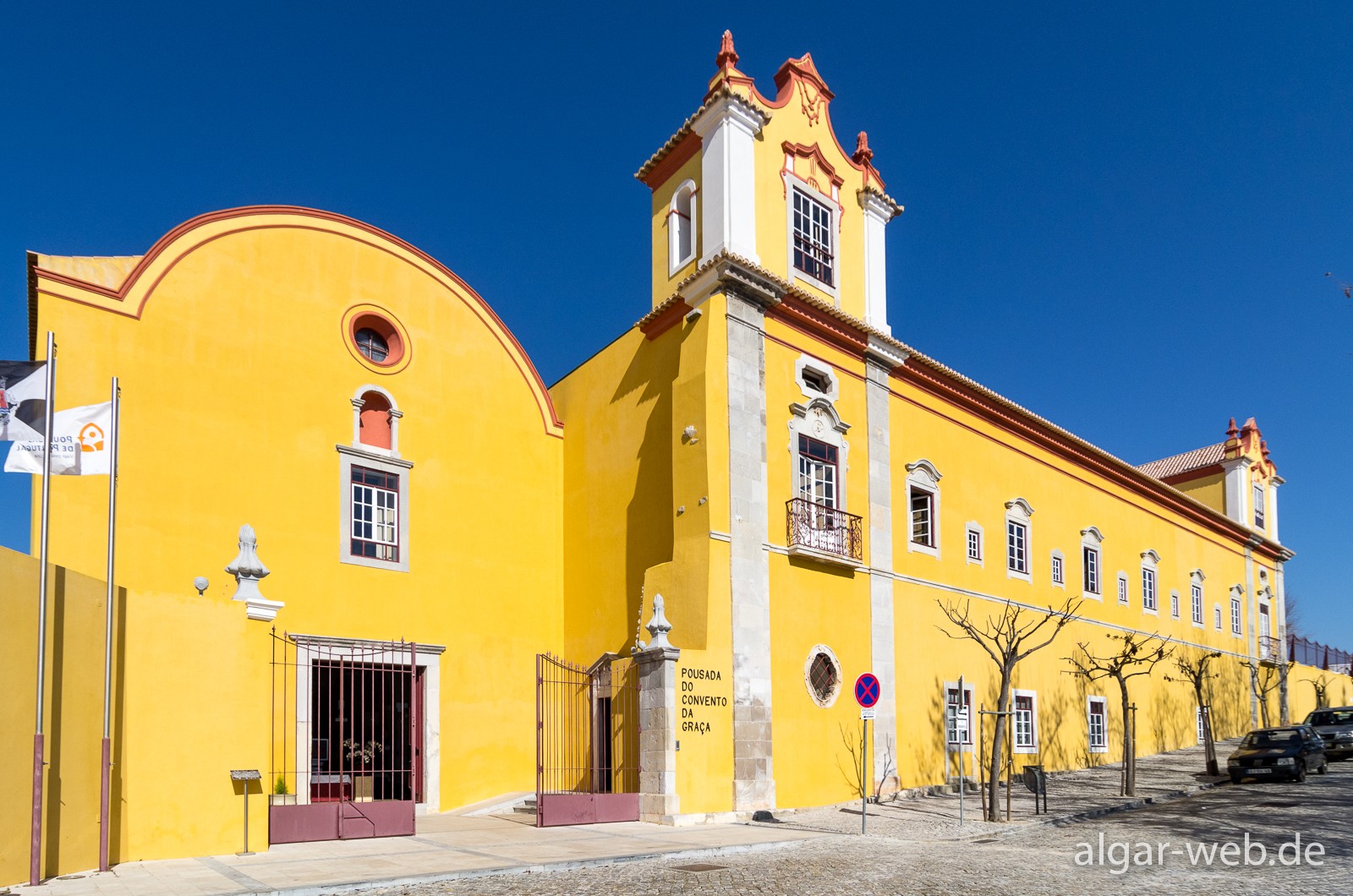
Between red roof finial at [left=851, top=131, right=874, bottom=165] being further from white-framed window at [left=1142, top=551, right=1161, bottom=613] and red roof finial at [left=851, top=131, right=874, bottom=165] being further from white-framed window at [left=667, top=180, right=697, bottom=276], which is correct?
white-framed window at [left=1142, top=551, right=1161, bottom=613]

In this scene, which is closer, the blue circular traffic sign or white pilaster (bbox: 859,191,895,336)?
the blue circular traffic sign

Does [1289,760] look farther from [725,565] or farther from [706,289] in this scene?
[706,289]

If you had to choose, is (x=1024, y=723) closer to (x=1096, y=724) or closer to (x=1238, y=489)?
(x=1096, y=724)

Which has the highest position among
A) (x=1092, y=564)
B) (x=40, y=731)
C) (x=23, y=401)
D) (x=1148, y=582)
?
(x=23, y=401)

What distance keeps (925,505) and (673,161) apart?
8896 millimetres

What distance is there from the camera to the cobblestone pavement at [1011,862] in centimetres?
1059

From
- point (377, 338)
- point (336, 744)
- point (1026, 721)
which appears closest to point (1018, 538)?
point (1026, 721)

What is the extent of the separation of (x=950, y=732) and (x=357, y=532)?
40.7 feet

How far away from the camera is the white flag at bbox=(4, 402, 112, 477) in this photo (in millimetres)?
10531

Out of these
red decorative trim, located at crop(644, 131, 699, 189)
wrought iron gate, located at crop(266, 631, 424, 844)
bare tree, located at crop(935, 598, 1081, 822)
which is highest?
red decorative trim, located at crop(644, 131, 699, 189)

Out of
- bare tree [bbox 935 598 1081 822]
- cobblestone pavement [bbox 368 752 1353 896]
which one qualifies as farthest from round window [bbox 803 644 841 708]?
bare tree [bbox 935 598 1081 822]

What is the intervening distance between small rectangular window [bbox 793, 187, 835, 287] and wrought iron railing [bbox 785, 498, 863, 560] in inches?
184

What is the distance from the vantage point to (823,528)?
19750 millimetres

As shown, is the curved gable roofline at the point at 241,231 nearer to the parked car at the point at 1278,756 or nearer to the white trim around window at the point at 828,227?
the white trim around window at the point at 828,227
